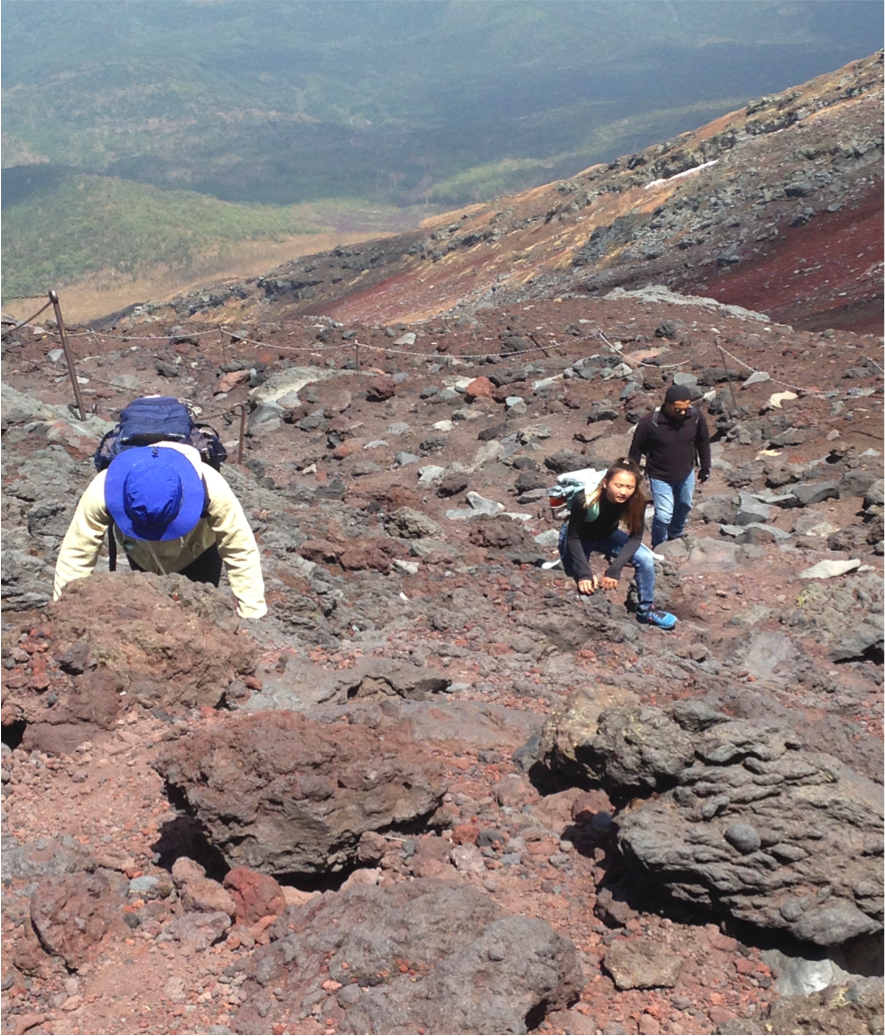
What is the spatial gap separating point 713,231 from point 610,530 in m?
26.1

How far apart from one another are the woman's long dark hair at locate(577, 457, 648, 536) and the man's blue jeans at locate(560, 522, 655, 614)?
0.39ft

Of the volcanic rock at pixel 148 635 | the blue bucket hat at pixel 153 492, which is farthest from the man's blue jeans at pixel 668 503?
the blue bucket hat at pixel 153 492

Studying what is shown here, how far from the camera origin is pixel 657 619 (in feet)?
20.6

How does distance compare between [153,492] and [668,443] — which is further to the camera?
[668,443]

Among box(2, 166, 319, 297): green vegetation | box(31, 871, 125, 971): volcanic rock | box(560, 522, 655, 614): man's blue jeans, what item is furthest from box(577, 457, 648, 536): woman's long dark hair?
box(2, 166, 319, 297): green vegetation

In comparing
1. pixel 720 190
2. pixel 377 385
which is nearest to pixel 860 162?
pixel 720 190

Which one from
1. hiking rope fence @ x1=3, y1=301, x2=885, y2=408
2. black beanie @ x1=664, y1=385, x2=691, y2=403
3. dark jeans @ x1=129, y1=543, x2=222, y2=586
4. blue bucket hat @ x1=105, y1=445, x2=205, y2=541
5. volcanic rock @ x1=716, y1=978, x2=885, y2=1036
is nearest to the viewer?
volcanic rock @ x1=716, y1=978, x2=885, y2=1036

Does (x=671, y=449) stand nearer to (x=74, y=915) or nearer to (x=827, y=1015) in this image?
(x=827, y=1015)

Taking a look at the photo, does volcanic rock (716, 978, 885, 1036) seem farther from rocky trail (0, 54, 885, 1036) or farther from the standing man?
the standing man

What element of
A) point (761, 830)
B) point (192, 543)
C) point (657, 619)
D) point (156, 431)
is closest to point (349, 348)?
point (657, 619)

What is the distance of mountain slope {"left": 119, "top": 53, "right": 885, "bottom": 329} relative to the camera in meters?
23.3

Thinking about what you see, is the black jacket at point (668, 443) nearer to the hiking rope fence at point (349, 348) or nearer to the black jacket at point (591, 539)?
the black jacket at point (591, 539)

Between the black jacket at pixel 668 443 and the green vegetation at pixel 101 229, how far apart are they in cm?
8123

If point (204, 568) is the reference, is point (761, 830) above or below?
below
